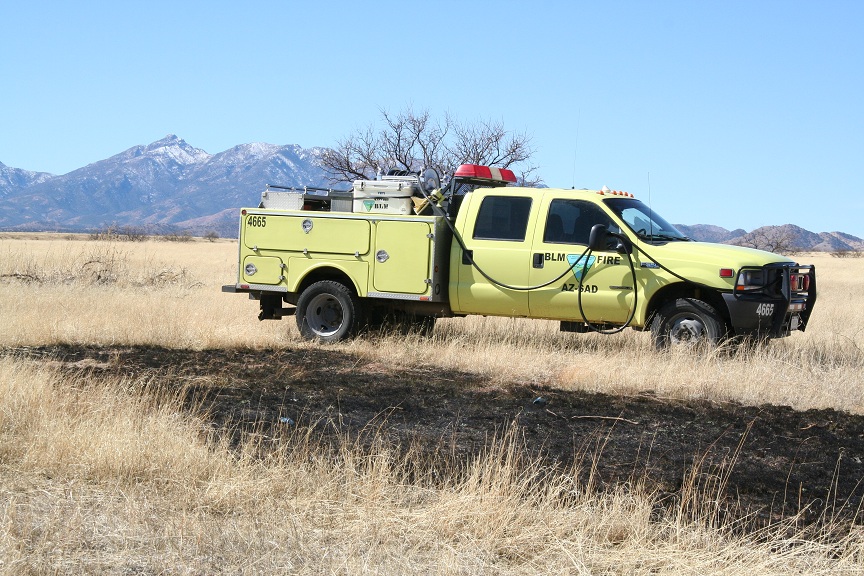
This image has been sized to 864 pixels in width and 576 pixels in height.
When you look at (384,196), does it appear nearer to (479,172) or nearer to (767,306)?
(479,172)

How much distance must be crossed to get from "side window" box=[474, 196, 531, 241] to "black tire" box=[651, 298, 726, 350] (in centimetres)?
186

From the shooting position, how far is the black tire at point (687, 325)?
35.8 ft

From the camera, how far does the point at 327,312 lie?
12.8m

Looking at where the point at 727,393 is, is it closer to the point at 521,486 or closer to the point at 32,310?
the point at 521,486

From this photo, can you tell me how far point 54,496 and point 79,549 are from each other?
2.88ft

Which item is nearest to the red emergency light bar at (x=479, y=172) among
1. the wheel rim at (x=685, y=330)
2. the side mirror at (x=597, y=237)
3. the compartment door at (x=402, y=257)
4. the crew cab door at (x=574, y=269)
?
the compartment door at (x=402, y=257)

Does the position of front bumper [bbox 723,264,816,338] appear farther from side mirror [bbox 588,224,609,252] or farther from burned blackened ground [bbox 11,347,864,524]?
burned blackened ground [bbox 11,347,864,524]

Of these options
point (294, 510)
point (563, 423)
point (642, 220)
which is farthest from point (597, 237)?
point (294, 510)

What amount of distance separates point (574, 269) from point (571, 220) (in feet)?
1.99

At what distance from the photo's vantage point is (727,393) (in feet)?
30.5

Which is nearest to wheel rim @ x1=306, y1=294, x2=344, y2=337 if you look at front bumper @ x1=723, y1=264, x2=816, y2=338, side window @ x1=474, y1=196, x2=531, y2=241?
side window @ x1=474, y1=196, x2=531, y2=241

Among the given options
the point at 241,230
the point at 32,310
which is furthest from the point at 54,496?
the point at 32,310

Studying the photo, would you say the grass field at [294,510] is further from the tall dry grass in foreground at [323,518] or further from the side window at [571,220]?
the side window at [571,220]

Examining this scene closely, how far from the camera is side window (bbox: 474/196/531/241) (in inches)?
460
